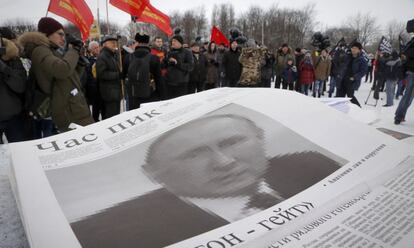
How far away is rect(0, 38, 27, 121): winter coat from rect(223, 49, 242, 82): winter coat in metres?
4.07

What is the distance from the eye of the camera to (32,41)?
2109 millimetres

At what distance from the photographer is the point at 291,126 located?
107 centimetres

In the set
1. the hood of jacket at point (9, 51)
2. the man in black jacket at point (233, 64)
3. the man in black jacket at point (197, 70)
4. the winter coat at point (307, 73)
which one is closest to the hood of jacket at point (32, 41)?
the hood of jacket at point (9, 51)

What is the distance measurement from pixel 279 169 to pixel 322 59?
27.1 ft

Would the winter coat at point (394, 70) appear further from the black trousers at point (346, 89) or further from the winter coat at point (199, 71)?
the winter coat at point (199, 71)

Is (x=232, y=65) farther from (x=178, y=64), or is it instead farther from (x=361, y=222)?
(x=361, y=222)

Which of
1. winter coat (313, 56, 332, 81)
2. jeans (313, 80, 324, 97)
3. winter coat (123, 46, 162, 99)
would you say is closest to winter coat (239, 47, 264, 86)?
winter coat (123, 46, 162, 99)

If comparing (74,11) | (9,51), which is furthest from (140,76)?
(9,51)

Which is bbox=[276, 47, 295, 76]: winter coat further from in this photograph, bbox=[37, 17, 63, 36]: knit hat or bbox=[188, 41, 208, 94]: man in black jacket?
bbox=[37, 17, 63, 36]: knit hat

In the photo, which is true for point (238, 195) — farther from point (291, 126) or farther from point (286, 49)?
point (286, 49)

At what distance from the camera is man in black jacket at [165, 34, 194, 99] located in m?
4.75

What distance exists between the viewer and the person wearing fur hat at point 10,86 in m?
2.20

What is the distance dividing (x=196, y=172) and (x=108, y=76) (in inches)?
112

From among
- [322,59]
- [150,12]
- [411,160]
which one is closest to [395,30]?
[322,59]
